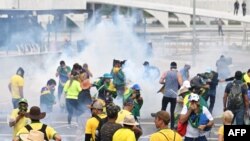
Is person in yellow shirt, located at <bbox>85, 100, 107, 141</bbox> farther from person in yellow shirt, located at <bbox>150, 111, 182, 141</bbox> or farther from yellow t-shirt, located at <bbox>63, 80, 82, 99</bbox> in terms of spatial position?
yellow t-shirt, located at <bbox>63, 80, 82, 99</bbox>

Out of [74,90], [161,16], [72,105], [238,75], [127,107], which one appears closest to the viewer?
[127,107]

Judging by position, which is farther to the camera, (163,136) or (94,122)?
(94,122)

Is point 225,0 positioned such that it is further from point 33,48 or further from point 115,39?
point 33,48

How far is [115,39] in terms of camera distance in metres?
38.6

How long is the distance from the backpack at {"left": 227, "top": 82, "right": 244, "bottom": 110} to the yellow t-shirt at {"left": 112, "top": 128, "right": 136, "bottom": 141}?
16.7 feet

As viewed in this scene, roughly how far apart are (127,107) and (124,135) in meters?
1.99

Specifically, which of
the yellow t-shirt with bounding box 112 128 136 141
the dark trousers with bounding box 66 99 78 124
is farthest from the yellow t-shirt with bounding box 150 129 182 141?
A: the dark trousers with bounding box 66 99 78 124

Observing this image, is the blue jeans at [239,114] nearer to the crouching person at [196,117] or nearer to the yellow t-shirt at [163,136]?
the crouching person at [196,117]

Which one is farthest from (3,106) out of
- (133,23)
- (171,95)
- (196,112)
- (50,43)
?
(133,23)

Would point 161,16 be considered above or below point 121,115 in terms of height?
above

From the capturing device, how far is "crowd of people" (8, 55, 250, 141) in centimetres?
941

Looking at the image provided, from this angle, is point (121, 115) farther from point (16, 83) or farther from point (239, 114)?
point (16, 83)

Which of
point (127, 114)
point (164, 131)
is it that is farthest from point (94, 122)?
point (164, 131)

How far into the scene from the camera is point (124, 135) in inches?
364
